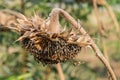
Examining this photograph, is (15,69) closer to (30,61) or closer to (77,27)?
(30,61)

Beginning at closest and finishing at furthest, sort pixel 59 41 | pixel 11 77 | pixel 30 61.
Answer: pixel 59 41
pixel 11 77
pixel 30 61

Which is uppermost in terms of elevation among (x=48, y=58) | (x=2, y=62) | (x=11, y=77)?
(x=2, y=62)

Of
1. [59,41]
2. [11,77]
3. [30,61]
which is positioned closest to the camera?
[59,41]

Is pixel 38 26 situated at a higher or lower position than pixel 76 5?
lower

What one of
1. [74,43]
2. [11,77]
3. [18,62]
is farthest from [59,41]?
[18,62]

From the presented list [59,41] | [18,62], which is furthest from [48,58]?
[18,62]

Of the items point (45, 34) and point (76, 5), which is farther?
point (76, 5)
